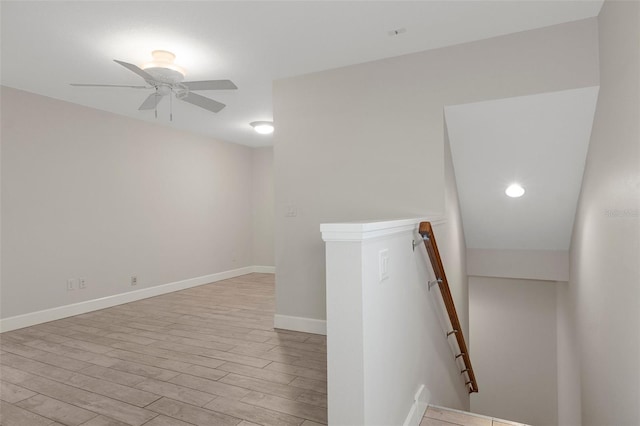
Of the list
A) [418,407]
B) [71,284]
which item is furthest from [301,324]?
[71,284]

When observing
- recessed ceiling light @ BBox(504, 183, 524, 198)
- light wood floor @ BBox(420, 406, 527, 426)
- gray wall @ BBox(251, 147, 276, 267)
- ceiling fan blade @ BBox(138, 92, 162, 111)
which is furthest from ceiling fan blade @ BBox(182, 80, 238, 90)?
gray wall @ BBox(251, 147, 276, 267)

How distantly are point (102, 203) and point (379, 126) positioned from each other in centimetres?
367

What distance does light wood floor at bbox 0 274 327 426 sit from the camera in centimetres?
214

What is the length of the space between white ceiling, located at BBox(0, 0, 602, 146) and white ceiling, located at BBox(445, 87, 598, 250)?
2.01 ft

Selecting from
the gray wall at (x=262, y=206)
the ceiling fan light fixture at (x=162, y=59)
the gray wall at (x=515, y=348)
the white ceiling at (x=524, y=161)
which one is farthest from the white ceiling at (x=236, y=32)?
the gray wall at (x=515, y=348)

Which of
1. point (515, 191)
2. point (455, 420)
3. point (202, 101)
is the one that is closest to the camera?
point (455, 420)

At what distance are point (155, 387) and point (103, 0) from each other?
2.56 meters

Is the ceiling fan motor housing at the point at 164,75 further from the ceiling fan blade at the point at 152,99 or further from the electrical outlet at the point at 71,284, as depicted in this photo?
the electrical outlet at the point at 71,284

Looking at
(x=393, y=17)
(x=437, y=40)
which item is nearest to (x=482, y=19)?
(x=437, y=40)

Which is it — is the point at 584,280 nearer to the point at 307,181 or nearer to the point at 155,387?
the point at 307,181

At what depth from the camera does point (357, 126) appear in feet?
11.5

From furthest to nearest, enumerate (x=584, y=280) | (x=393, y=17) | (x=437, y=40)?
(x=584, y=280)
(x=437, y=40)
(x=393, y=17)

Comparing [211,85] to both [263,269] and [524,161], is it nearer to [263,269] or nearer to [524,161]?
[524,161]

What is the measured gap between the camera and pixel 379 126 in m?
3.42
